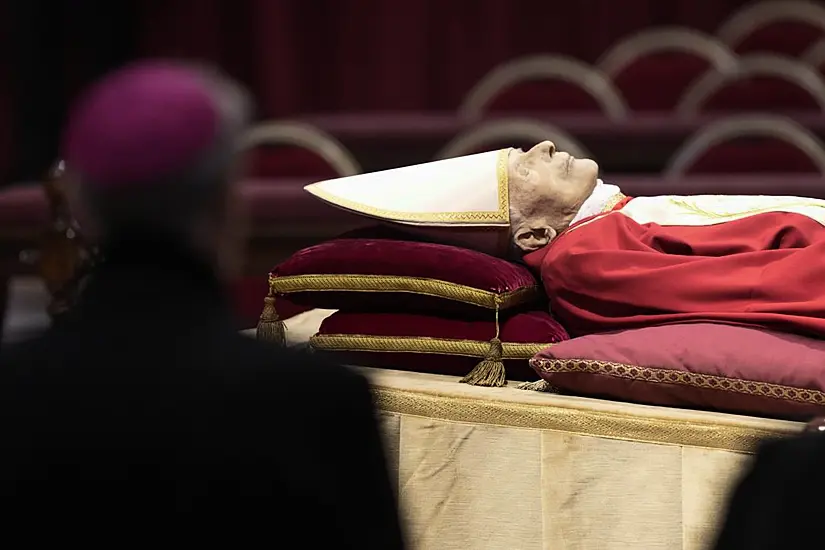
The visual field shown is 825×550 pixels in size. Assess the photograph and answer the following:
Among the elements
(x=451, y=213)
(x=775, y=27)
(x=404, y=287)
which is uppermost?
(x=775, y=27)

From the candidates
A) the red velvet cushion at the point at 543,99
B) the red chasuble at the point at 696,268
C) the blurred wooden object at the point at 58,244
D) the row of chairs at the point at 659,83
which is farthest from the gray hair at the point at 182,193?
the red velvet cushion at the point at 543,99

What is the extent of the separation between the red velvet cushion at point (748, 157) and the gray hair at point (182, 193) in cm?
→ 349

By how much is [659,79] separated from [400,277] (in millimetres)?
3499

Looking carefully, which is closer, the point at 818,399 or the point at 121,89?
the point at 121,89

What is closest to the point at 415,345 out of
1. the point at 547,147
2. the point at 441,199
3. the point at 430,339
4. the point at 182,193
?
the point at 430,339

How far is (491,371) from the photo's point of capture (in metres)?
2.04

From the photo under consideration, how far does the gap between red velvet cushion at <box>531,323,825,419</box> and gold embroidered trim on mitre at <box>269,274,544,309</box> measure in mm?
126

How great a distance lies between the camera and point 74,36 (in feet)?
19.1

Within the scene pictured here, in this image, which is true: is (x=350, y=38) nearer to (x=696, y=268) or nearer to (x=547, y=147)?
(x=547, y=147)

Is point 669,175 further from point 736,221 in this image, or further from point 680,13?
point 736,221

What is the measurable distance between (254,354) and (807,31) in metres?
5.01

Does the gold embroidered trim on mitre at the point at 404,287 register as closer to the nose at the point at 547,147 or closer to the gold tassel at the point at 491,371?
the gold tassel at the point at 491,371

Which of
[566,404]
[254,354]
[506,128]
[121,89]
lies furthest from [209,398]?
Result: [506,128]

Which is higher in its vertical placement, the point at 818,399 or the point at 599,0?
the point at 599,0
